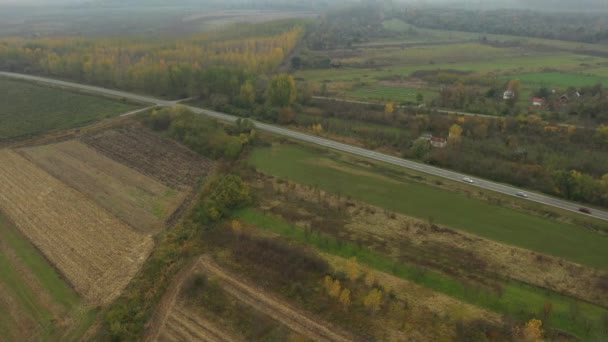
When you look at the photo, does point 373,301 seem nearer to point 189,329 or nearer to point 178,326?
point 189,329

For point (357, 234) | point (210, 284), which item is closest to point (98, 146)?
point (210, 284)

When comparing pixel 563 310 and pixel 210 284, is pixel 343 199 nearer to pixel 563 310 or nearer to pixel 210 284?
pixel 210 284

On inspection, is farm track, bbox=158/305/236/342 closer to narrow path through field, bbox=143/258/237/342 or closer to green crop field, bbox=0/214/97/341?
narrow path through field, bbox=143/258/237/342

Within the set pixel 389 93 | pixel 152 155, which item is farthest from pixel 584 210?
pixel 152 155

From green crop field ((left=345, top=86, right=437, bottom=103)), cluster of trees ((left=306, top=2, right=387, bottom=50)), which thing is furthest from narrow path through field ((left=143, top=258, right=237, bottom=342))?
cluster of trees ((left=306, top=2, right=387, bottom=50))

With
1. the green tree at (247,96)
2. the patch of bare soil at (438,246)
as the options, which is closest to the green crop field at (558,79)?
the green tree at (247,96)

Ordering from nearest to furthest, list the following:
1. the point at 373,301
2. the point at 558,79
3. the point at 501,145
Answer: the point at 373,301
the point at 501,145
the point at 558,79
